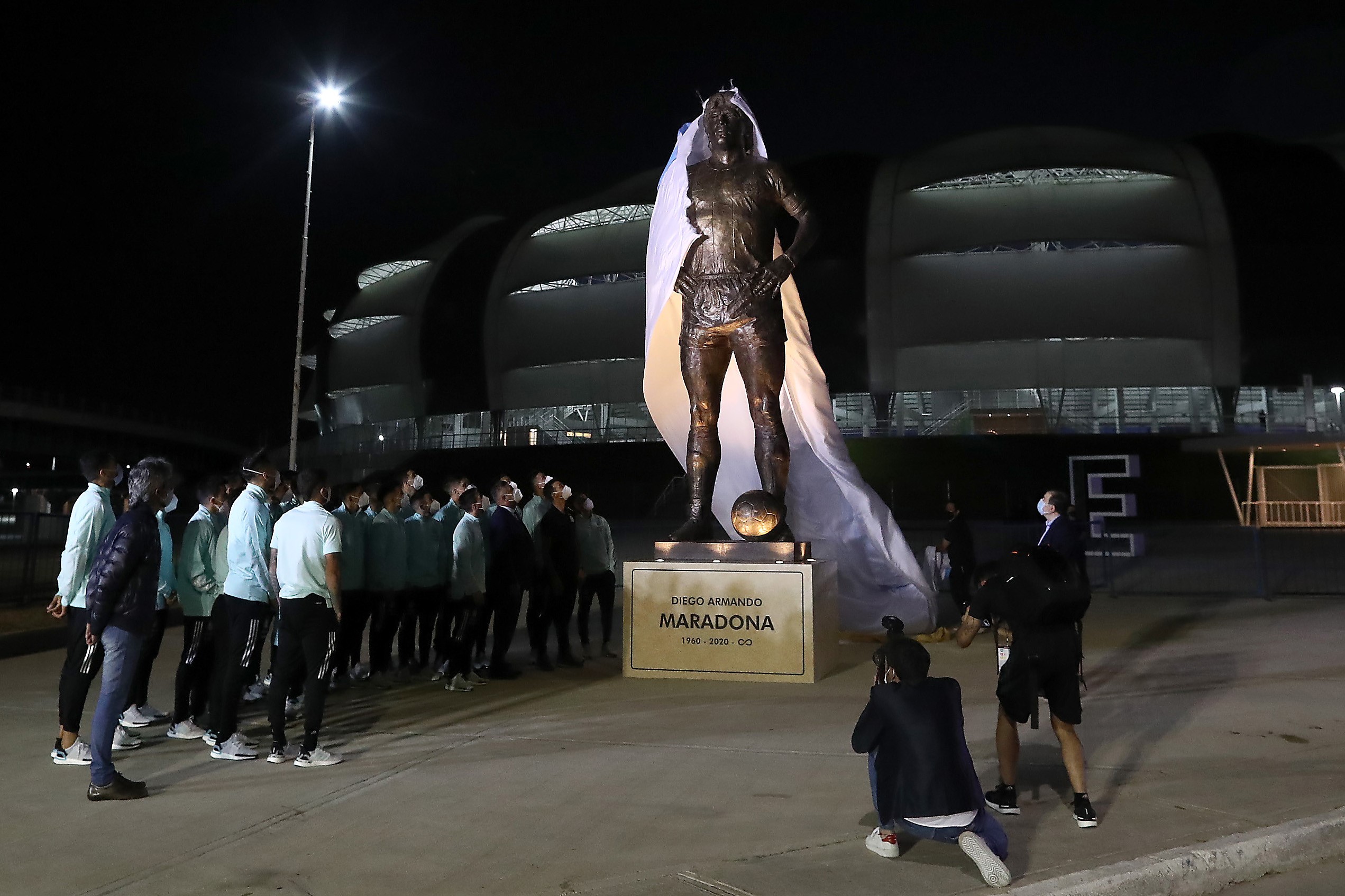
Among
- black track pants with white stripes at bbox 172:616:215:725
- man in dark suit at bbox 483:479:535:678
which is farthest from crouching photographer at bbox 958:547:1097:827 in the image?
black track pants with white stripes at bbox 172:616:215:725

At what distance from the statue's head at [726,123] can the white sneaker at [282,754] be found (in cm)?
577

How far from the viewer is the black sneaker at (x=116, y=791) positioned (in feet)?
14.9

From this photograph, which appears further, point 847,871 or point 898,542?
point 898,542

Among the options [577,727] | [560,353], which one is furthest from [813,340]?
[577,727]

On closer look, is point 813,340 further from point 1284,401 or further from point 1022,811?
point 1022,811

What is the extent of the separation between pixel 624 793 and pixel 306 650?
200 cm

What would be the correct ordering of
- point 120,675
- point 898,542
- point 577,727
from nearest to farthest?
point 120,675, point 577,727, point 898,542

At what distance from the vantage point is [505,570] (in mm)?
8148

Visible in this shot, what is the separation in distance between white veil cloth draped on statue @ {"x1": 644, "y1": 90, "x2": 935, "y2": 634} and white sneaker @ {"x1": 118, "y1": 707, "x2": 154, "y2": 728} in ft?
16.2

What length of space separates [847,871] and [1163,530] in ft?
97.7

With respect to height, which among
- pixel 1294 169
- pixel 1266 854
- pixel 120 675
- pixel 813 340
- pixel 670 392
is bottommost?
pixel 1266 854

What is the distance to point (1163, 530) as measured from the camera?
29391mm

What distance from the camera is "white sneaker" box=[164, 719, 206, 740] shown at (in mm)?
6066

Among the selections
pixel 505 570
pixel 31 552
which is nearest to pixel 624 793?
pixel 505 570
